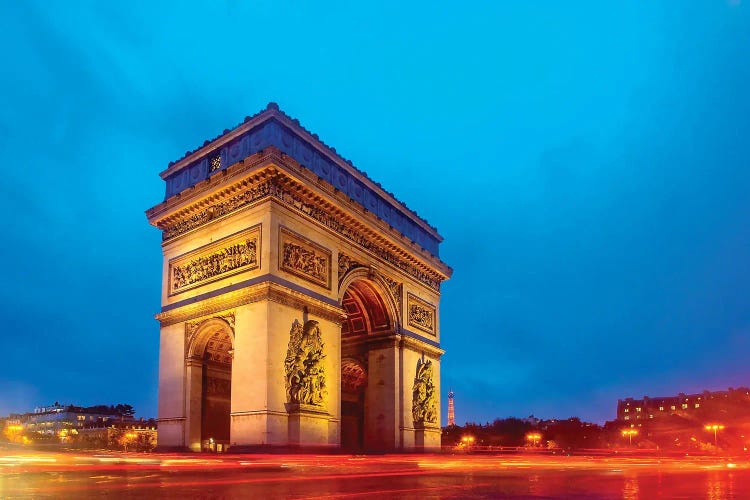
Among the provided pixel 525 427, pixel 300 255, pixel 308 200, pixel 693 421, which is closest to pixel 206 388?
pixel 300 255

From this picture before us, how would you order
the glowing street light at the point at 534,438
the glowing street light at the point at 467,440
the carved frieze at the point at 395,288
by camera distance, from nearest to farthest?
the carved frieze at the point at 395,288 < the glowing street light at the point at 467,440 < the glowing street light at the point at 534,438

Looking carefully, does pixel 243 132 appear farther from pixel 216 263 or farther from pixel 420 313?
pixel 420 313

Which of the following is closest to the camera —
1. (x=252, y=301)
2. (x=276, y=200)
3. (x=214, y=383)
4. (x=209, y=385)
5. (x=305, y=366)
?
(x=252, y=301)

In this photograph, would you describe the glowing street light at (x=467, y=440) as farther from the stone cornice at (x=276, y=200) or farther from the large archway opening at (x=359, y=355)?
the stone cornice at (x=276, y=200)

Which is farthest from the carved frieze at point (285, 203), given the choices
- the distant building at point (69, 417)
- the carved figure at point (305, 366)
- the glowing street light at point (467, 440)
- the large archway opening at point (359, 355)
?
the distant building at point (69, 417)

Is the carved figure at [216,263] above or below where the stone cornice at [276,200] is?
below

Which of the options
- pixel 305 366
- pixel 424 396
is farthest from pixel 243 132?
pixel 424 396

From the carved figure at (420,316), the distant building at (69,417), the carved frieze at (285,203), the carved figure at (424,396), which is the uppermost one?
the carved frieze at (285,203)
